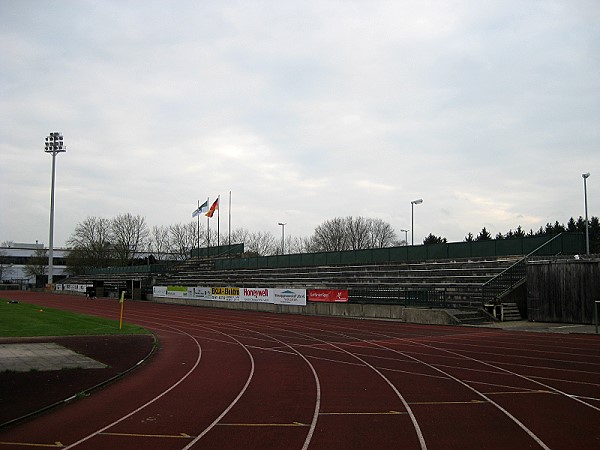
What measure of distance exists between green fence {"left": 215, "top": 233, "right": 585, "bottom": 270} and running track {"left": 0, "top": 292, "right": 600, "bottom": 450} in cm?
1405

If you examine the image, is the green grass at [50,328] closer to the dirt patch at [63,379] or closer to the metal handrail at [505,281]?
the dirt patch at [63,379]

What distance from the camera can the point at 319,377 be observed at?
13.0 m

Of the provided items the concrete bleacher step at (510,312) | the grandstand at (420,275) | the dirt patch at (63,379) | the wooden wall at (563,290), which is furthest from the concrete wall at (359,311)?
the dirt patch at (63,379)

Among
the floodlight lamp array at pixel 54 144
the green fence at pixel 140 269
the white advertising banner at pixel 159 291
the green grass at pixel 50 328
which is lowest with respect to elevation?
the green grass at pixel 50 328

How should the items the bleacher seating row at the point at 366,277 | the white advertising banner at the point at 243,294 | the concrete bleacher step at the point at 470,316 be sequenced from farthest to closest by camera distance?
the white advertising banner at the point at 243,294 < the bleacher seating row at the point at 366,277 < the concrete bleacher step at the point at 470,316

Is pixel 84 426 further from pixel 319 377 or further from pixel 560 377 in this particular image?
pixel 560 377

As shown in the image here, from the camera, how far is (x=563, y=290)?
26016mm

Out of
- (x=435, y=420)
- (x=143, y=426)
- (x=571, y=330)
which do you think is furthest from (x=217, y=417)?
(x=571, y=330)

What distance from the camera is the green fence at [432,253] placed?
32031 millimetres

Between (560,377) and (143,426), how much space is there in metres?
9.38

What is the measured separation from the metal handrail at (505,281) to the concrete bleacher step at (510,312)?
35.9 inches

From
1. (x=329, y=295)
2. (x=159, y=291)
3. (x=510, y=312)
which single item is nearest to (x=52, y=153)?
(x=159, y=291)

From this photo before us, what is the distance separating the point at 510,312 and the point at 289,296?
659 inches

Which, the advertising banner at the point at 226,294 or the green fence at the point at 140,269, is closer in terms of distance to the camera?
the advertising banner at the point at 226,294
